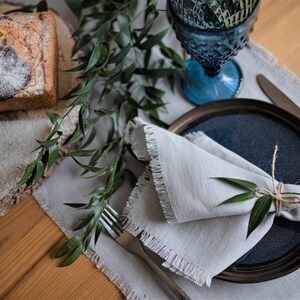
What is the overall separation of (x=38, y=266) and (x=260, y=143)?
0.46 metres

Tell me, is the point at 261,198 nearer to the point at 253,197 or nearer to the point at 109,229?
the point at 253,197

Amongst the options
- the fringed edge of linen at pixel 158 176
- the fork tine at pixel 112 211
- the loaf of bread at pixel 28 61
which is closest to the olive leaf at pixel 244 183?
the fringed edge of linen at pixel 158 176

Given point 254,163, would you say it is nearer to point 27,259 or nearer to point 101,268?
point 101,268

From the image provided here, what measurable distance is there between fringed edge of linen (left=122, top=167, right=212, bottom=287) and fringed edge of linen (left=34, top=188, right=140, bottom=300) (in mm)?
81

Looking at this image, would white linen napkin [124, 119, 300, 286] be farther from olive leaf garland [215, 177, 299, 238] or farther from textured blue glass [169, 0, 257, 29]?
textured blue glass [169, 0, 257, 29]

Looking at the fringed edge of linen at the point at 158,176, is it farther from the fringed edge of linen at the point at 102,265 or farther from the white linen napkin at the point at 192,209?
the fringed edge of linen at the point at 102,265

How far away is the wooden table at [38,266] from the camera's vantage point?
3.04ft

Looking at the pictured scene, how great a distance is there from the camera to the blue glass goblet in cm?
89

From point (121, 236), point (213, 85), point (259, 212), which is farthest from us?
point (213, 85)

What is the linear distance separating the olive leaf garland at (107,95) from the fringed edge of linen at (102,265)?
23mm

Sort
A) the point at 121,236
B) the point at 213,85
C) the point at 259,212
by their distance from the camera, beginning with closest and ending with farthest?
the point at 259,212, the point at 121,236, the point at 213,85

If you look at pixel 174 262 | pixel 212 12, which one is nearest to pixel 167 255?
pixel 174 262

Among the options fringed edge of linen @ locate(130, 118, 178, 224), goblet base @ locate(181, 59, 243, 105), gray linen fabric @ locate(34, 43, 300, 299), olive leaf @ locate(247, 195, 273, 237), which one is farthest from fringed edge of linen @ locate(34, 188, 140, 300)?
goblet base @ locate(181, 59, 243, 105)

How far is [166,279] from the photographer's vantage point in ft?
2.92
